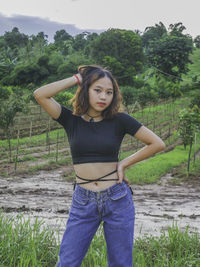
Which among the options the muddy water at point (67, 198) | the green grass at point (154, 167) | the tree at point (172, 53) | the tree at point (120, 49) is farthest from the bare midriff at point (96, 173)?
the tree at point (120, 49)

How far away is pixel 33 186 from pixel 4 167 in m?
2.88

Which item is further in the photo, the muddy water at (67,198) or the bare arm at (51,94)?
the muddy water at (67,198)

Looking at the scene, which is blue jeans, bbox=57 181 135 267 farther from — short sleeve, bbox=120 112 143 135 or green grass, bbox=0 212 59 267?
green grass, bbox=0 212 59 267

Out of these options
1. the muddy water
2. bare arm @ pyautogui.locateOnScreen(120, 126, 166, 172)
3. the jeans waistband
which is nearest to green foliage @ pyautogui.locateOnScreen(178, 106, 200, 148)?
the muddy water

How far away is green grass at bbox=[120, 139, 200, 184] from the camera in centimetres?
1274

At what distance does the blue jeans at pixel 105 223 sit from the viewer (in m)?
2.11

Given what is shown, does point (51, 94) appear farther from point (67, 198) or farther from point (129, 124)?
point (67, 198)

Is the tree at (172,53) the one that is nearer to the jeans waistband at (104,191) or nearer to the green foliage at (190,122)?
the green foliage at (190,122)

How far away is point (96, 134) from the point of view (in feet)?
7.14

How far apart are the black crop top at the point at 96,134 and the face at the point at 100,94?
0.09 m

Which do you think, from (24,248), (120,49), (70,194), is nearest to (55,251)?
(24,248)

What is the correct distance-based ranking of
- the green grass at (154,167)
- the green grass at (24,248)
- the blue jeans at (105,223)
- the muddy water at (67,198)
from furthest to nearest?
the green grass at (154,167)
the muddy water at (67,198)
the green grass at (24,248)
the blue jeans at (105,223)

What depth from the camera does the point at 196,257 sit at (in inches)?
139

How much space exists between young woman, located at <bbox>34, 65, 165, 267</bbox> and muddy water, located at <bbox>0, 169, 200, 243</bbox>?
3.82 m
